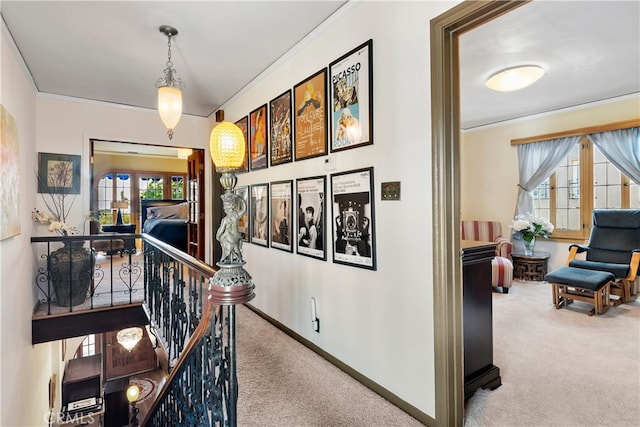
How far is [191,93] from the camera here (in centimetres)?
421

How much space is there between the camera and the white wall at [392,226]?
1.87m

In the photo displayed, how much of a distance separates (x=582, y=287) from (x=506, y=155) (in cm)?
293

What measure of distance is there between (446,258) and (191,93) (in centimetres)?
387

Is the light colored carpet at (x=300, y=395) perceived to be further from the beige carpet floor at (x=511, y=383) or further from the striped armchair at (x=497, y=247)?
the striped armchair at (x=497, y=247)

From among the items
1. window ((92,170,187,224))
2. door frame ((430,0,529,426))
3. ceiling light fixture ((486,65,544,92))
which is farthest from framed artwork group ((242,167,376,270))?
window ((92,170,187,224))

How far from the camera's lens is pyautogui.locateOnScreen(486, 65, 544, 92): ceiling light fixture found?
335 cm

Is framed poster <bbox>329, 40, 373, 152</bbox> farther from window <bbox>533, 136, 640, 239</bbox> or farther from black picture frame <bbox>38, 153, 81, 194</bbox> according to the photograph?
window <bbox>533, 136, 640, 239</bbox>

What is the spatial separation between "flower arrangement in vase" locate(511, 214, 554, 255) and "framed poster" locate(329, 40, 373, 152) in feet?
13.4

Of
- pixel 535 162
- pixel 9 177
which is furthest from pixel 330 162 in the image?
pixel 535 162

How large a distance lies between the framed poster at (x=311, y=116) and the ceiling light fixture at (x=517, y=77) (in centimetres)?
211

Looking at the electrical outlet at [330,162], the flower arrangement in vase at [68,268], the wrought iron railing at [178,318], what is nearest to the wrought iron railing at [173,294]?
the wrought iron railing at [178,318]

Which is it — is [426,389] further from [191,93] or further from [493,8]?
[191,93]

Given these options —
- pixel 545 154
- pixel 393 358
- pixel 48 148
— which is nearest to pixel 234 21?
pixel 393 358

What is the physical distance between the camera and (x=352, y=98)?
235 cm
